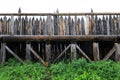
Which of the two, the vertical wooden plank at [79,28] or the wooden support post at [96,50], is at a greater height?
the vertical wooden plank at [79,28]

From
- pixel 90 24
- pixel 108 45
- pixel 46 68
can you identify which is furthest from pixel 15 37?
pixel 108 45

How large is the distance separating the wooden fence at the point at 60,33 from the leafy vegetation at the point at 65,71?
3.51 ft

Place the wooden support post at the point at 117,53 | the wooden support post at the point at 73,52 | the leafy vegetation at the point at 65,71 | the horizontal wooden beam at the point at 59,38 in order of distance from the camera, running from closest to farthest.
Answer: the leafy vegetation at the point at 65,71, the horizontal wooden beam at the point at 59,38, the wooden support post at the point at 73,52, the wooden support post at the point at 117,53

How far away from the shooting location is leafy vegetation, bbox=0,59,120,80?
42.3ft

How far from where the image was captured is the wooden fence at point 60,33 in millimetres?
15430

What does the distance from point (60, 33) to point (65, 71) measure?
262 centimetres

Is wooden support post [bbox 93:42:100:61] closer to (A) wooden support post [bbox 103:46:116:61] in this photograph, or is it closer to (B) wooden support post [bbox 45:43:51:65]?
(A) wooden support post [bbox 103:46:116:61]

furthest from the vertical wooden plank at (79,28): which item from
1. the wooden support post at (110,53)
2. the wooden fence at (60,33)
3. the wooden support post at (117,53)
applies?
the wooden support post at (117,53)

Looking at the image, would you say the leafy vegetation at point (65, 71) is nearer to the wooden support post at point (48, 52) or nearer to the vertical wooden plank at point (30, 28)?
the wooden support post at point (48, 52)

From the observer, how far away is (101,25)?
15836 millimetres

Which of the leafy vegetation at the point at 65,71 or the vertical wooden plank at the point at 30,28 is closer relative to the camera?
the leafy vegetation at the point at 65,71

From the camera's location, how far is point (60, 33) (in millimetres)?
15641

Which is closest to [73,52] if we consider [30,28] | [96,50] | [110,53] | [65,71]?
[96,50]
